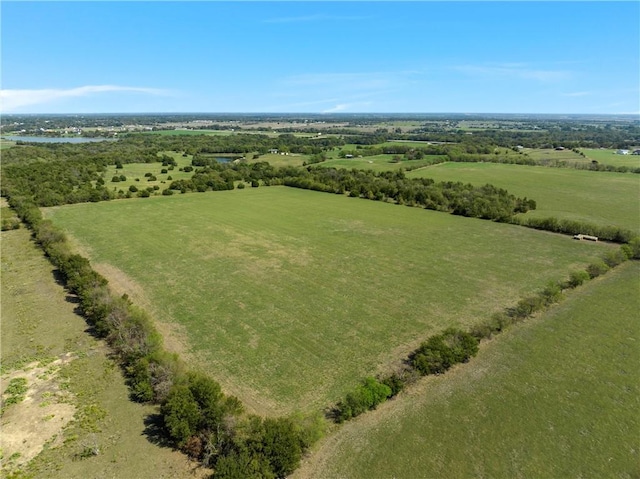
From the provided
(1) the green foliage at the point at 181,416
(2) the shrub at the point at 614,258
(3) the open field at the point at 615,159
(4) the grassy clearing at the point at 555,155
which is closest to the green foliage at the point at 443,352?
(1) the green foliage at the point at 181,416

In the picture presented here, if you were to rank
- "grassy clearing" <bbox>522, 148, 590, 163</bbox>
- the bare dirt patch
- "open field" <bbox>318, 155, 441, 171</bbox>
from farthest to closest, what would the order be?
"grassy clearing" <bbox>522, 148, 590, 163</bbox>
"open field" <bbox>318, 155, 441, 171</bbox>
the bare dirt patch

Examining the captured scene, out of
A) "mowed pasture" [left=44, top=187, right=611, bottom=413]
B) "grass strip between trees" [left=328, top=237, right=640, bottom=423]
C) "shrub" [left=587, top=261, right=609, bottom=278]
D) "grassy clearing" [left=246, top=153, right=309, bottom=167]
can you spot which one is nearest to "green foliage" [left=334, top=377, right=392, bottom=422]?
"grass strip between trees" [left=328, top=237, right=640, bottom=423]

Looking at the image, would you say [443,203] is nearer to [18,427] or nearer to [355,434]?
[355,434]

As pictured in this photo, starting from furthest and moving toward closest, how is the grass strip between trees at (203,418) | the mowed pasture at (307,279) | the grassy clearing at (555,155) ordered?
1. the grassy clearing at (555,155)
2. the mowed pasture at (307,279)
3. the grass strip between trees at (203,418)

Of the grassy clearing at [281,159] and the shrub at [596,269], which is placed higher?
the grassy clearing at [281,159]

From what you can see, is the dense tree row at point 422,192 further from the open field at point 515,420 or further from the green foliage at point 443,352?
the green foliage at point 443,352

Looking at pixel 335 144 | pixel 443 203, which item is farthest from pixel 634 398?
pixel 335 144

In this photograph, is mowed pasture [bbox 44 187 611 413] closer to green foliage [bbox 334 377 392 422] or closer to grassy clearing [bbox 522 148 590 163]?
green foliage [bbox 334 377 392 422]
